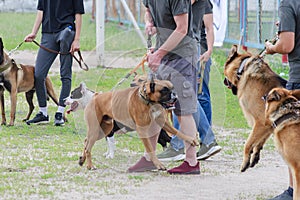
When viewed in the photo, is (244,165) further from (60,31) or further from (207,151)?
(60,31)

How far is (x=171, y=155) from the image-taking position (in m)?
8.10

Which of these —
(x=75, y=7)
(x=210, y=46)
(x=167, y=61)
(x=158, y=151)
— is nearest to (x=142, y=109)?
(x=167, y=61)

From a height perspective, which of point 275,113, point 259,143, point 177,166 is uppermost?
point 275,113

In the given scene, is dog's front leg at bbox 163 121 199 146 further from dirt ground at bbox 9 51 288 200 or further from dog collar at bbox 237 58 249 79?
dog collar at bbox 237 58 249 79

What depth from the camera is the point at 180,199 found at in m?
6.46

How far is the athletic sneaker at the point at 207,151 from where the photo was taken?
26.8ft

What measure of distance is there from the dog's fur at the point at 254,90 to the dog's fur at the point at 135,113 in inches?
24.5

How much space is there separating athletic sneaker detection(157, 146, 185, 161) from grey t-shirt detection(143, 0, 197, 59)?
135 cm

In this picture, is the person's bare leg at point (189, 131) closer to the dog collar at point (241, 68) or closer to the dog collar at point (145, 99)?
the dog collar at point (145, 99)

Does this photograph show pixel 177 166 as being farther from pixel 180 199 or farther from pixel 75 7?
pixel 75 7

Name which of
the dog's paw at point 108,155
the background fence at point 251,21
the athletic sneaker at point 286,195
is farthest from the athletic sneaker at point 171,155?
the background fence at point 251,21

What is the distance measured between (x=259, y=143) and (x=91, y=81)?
2.00m

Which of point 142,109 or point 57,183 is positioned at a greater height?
point 142,109

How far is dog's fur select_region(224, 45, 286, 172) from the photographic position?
22.6 ft
